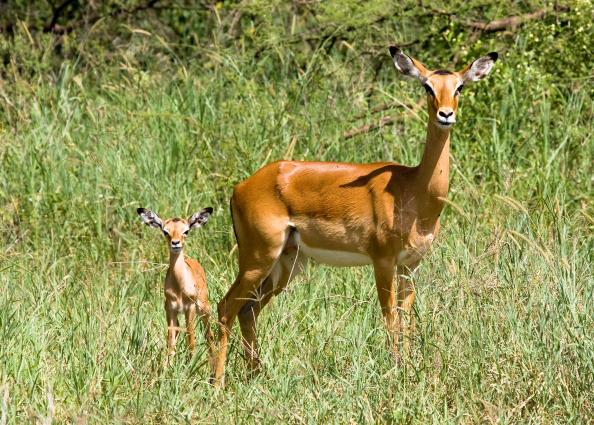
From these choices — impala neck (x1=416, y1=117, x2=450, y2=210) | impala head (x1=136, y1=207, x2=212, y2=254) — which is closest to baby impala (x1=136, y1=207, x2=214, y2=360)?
impala head (x1=136, y1=207, x2=212, y2=254)

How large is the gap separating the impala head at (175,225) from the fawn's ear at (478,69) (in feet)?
5.27

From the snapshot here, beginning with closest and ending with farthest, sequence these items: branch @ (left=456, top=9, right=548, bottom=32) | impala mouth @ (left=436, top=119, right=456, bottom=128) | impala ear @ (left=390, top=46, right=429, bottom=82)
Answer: impala mouth @ (left=436, top=119, right=456, bottom=128) < impala ear @ (left=390, top=46, right=429, bottom=82) < branch @ (left=456, top=9, right=548, bottom=32)

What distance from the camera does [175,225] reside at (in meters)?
6.76

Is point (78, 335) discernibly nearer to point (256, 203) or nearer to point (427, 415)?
point (256, 203)

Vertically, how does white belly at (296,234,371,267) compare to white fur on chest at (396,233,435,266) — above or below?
below

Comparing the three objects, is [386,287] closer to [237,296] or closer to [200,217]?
[237,296]

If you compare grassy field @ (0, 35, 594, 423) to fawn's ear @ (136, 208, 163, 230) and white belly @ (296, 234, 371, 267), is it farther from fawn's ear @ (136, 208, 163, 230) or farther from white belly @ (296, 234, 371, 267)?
fawn's ear @ (136, 208, 163, 230)

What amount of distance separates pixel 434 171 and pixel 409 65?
57 centimetres

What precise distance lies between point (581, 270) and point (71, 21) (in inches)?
268

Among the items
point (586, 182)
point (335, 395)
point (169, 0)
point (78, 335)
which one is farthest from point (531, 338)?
point (169, 0)

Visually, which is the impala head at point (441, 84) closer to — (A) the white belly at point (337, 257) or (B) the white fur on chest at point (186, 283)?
(A) the white belly at point (337, 257)

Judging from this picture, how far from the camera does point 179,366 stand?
5.22 metres

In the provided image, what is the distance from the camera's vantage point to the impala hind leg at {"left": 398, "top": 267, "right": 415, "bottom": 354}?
→ 537 centimetres

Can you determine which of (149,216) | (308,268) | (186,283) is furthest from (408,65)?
(149,216)
